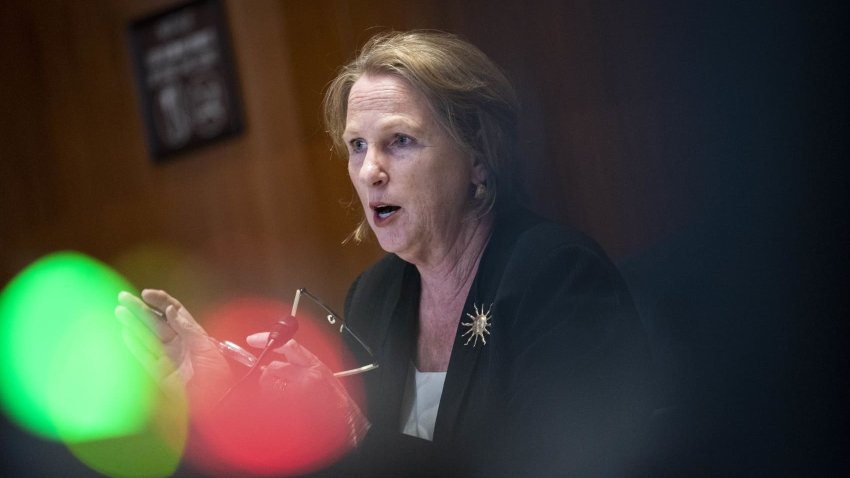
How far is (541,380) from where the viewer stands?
1237 mm

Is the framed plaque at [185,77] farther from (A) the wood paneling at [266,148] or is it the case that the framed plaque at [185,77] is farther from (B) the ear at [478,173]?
(B) the ear at [478,173]

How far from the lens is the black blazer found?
1222 millimetres

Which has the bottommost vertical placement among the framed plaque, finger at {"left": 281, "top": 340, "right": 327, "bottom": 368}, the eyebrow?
finger at {"left": 281, "top": 340, "right": 327, "bottom": 368}

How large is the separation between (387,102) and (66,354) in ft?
4.08

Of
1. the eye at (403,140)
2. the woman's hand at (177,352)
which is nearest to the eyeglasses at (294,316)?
the woman's hand at (177,352)

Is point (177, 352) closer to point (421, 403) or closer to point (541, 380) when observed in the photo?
point (421, 403)

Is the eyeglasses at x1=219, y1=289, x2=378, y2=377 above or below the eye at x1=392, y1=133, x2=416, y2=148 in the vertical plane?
below

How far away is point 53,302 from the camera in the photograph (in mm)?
2322

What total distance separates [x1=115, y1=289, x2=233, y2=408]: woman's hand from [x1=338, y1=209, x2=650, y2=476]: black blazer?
0.93 ft

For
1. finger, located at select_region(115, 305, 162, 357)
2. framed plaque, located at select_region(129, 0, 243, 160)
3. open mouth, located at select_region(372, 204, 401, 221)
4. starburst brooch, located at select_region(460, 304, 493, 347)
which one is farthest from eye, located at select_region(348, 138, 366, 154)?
framed plaque, located at select_region(129, 0, 243, 160)

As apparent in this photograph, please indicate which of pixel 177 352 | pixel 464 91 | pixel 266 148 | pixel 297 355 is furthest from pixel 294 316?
pixel 266 148

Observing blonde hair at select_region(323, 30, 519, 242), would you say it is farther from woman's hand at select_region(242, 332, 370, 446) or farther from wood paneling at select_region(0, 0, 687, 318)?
woman's hand at select_region(242, 332, 370, 446)

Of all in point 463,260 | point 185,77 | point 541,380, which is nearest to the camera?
point 541,380

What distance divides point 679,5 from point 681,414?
0.65 m
